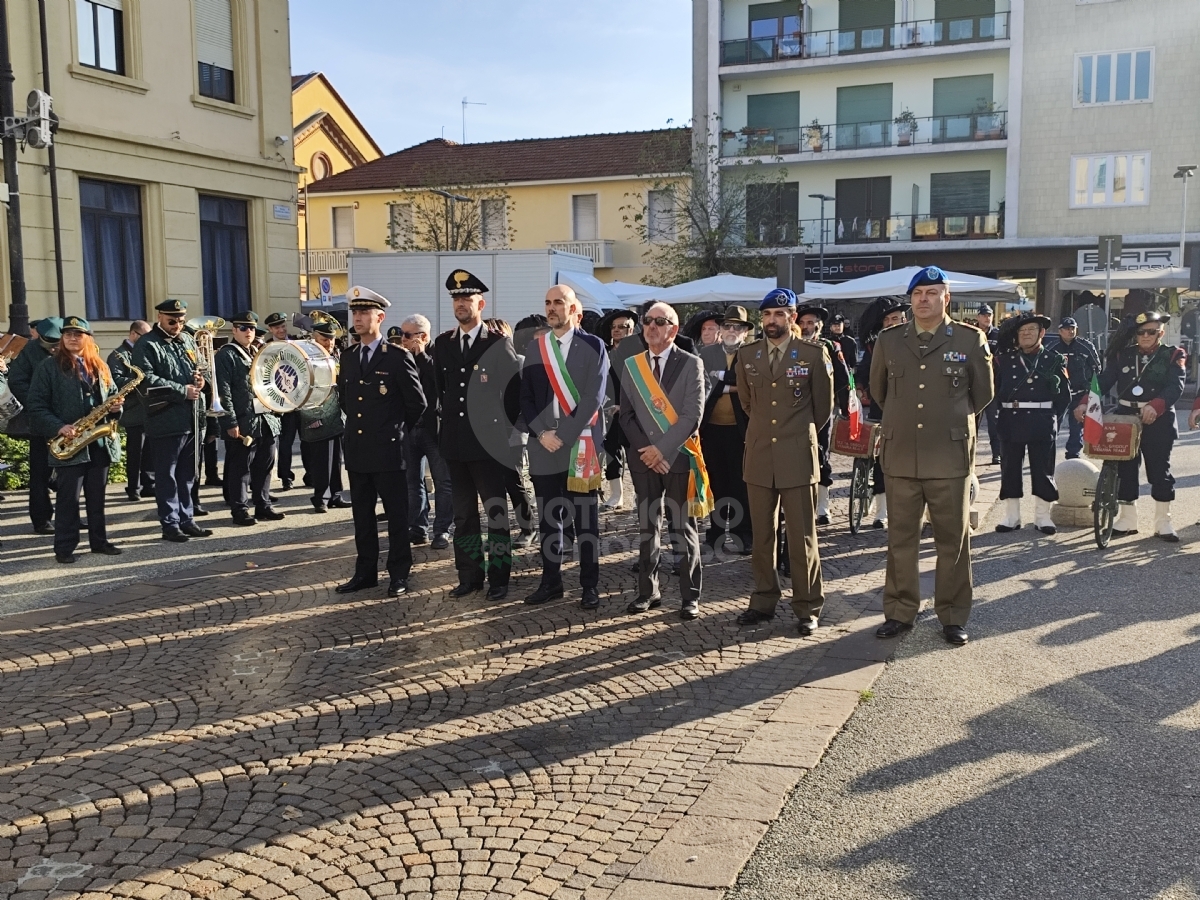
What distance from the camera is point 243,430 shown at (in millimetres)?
10477

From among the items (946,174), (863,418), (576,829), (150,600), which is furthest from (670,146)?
(576,829)

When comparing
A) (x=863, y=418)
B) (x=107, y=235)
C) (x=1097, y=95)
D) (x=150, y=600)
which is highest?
(x=1097, y=95)

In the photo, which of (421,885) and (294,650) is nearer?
(421,885)

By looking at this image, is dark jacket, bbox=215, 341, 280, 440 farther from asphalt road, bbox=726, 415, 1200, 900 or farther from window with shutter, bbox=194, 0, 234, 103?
window with shutter, bbox=194, 0, 234, 103

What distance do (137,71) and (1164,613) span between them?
17.0m

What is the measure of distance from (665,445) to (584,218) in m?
34.7

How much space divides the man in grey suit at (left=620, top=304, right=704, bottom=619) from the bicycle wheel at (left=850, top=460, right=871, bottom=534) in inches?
135

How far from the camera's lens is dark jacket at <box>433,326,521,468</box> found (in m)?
7.52

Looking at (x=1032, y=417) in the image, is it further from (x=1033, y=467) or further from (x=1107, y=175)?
(x=1107, y=175)

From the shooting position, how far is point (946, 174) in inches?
1484

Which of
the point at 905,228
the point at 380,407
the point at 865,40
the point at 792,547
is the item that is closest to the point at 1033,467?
the point at 792,547

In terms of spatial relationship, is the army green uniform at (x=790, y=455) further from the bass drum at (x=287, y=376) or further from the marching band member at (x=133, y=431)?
the marching band member at (x=133, y=431)

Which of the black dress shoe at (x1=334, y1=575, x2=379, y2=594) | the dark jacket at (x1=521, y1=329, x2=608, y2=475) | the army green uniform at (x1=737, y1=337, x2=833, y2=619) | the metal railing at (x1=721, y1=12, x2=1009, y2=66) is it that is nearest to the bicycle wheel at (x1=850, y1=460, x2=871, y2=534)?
the army green uniform at (x1=737, y1=337, x2=833, y2=619)

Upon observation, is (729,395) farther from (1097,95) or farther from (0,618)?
(1097,95)
